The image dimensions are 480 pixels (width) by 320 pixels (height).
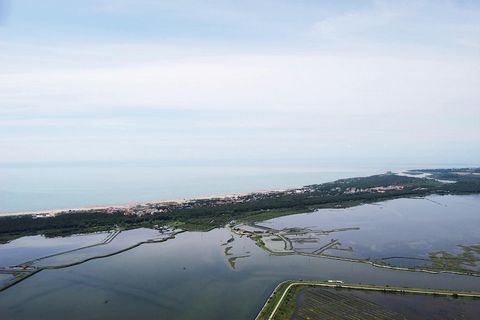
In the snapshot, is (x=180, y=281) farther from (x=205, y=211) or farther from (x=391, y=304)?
(x=205, y=211)

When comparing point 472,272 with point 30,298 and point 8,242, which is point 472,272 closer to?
point 30,298

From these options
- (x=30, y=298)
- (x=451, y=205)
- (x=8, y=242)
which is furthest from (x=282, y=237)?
(x=451, y=205)

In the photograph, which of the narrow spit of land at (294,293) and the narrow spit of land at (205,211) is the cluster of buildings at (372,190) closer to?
the narrow spit of land at (205,211)

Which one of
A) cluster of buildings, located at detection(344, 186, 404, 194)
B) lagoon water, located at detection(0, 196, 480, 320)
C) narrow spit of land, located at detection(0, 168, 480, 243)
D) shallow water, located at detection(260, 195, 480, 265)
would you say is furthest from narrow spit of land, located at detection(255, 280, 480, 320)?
cluster of buildings, located at detection(344, 186, 404, 194)

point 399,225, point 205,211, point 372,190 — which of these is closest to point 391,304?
point 399,225

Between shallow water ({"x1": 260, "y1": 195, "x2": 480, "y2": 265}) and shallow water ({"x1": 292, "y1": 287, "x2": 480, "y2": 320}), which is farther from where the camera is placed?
shallow water ({"x1": 260, "y1": 195, "x2": 480, "y2": 265})

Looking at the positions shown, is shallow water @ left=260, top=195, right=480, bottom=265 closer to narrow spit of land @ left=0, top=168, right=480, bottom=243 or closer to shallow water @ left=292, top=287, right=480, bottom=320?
narrow spit of land @ left=0, top=168, right=480, bottom=243

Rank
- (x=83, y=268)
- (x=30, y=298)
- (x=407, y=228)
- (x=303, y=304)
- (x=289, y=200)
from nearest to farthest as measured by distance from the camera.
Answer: (x=303, y=304)
(x=30, y=298)
(x=83, y=268)
(x=407, y=228)
(x=289, y=200)

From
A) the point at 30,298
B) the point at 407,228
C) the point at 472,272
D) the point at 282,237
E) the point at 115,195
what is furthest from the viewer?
the point at 115,195
